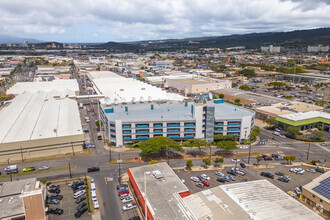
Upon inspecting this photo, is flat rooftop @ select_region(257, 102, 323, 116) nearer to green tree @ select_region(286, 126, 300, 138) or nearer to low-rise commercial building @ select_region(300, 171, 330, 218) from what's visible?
green tree @ select_region(286, 126, 300, 138)

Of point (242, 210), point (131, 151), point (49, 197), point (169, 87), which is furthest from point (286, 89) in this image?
point (49, 197)

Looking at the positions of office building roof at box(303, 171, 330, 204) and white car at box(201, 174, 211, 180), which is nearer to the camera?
office building roof at box(303, 171, 330, 204)

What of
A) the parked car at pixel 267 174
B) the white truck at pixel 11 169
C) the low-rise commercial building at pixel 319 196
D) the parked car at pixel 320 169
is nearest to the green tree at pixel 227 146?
the parked car at pixel 267 174

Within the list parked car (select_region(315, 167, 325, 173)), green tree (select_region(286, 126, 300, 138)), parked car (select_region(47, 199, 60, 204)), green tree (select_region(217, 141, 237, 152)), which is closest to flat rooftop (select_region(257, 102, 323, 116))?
green tree (select_region(286, 126, 300, 138))

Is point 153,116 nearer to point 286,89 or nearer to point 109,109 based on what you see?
point 109,109

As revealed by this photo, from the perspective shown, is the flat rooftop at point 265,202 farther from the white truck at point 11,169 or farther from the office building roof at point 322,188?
the white truck at point 11,169

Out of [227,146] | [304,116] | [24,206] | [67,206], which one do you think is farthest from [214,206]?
[304,116]
